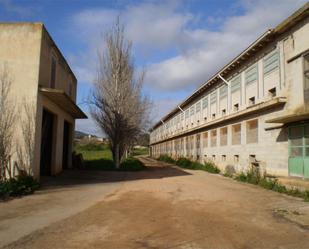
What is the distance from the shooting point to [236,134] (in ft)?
63.1

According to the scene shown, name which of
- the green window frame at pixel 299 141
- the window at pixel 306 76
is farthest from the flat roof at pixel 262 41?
the green window frame at pixel 299 141

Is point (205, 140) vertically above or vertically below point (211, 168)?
above

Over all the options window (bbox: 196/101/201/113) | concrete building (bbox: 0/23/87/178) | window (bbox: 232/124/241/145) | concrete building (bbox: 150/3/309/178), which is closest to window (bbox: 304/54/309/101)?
concrete building (bbox: 150/3/309/178)

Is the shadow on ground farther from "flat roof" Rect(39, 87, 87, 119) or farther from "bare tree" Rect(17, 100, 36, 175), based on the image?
"flat roof" Rect(39, 87, 87, 119)

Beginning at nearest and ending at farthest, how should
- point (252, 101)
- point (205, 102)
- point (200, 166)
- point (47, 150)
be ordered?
1. point (47, 150)
2. point (252, 101)
3. point (200, 166)
4. point (205, 102)

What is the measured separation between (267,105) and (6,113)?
1092cm

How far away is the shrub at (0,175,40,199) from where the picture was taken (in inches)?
389

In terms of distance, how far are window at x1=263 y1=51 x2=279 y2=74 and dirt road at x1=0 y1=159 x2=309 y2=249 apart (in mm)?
6691

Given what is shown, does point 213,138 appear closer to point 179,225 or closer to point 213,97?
point 213,97

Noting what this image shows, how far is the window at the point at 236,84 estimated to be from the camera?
19.1 m

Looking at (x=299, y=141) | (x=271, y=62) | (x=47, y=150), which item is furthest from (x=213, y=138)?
(x=47, y=150)

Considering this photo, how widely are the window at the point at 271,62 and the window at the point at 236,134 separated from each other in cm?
441

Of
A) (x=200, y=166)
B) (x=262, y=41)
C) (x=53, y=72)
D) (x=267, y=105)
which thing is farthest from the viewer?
(x=200, y=166)

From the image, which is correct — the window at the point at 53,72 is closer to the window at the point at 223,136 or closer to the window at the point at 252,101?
the window at the point at 252,101
